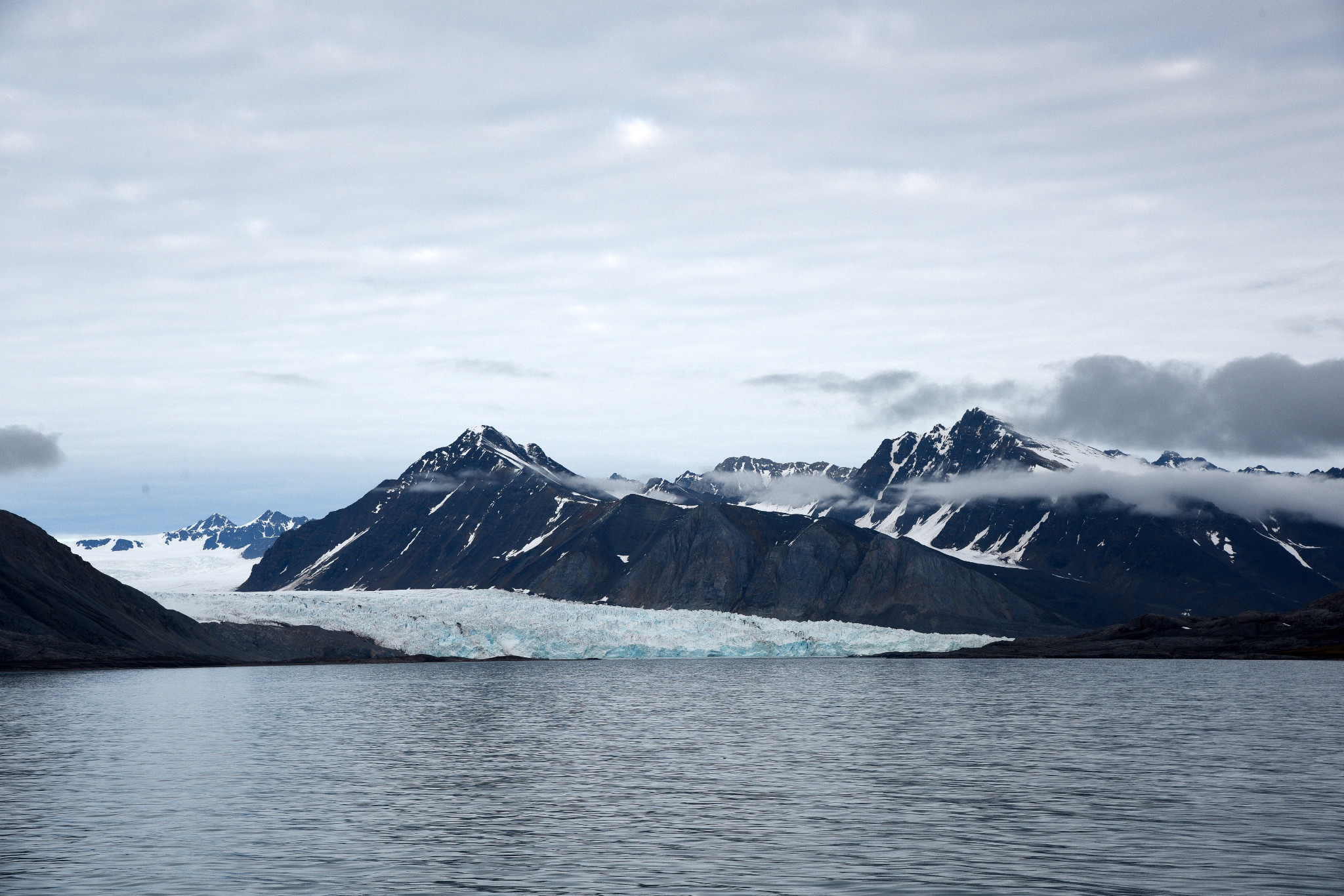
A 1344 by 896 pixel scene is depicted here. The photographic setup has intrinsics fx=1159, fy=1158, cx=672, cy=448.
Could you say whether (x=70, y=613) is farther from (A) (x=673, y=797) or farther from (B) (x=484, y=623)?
(A) (x=673, y=797)

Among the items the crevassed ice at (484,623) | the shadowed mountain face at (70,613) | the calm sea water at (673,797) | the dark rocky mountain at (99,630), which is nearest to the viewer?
the calm sea water at (673,797)

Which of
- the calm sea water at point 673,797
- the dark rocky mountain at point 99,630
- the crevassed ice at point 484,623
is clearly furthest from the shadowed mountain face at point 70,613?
the calm sea water at point 673,797

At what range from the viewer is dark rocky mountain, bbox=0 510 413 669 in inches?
5369

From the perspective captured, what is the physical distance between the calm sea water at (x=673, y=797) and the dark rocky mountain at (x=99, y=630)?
184ft

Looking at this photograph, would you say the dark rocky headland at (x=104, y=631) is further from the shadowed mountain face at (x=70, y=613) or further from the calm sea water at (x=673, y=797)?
the calm sea water at (x=673, y=797)

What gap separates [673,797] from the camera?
136ft

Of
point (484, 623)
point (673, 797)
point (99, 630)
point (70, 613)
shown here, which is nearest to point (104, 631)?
point (99, 630)

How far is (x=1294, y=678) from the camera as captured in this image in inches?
4852

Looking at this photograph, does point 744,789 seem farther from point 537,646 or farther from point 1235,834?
point 537,646

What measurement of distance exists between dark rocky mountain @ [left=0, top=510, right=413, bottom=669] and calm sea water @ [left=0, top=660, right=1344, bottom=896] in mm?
55963

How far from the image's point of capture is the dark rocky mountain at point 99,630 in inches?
5369

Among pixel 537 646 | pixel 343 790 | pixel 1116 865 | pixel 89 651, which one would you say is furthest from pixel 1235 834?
pixel 537 646

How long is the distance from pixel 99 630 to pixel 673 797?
12815 centimetres

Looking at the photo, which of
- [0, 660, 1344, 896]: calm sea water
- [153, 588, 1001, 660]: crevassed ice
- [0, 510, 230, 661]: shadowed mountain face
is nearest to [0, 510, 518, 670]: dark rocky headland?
[0, 510, 230, 661]: shadowed mountain face
